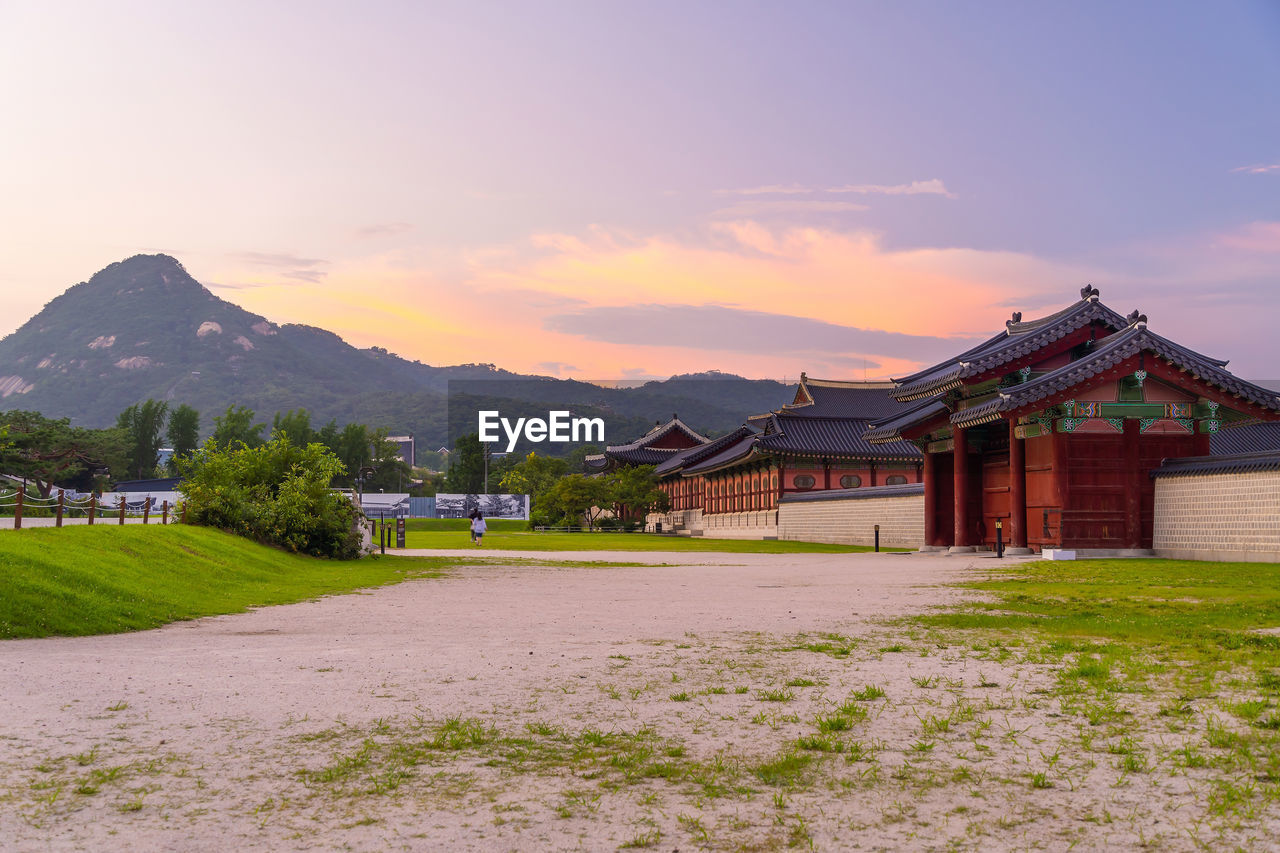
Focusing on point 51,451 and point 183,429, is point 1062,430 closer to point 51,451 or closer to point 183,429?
point 51,451

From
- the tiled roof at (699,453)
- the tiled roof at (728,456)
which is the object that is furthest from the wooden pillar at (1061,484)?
the tiled roof at (699,453)

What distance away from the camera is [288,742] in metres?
6.79

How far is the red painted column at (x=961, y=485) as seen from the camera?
3625cm

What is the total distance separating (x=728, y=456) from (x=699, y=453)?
35.0 ft

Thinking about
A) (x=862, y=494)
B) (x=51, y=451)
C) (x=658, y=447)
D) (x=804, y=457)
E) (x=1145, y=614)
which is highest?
(x=658, y=447)

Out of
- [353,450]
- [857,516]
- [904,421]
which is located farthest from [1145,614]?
[353,450]

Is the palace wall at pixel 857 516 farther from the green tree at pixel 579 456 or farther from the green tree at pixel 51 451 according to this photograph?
the green tree at pixel 579 456

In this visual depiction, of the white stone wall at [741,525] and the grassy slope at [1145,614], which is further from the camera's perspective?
the white stone wall at [741,525]

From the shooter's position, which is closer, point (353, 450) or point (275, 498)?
point (275, 498)

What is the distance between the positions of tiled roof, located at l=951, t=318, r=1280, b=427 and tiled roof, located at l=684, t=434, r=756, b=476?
35243 millimetres

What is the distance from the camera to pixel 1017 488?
32.3m

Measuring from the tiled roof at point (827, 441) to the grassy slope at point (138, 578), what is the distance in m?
40.9

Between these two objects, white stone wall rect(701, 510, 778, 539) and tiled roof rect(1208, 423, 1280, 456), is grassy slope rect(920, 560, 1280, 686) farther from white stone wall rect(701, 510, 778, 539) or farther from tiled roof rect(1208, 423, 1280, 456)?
white stone wall rect(701, 510, 778, 539)

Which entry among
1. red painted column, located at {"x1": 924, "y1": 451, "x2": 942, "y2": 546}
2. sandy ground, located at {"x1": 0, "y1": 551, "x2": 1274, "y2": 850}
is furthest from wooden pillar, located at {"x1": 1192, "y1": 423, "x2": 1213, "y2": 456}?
sandy ground, located at {"x1": 0, "y1": 551, "x2": 1274, "y2": 850}
